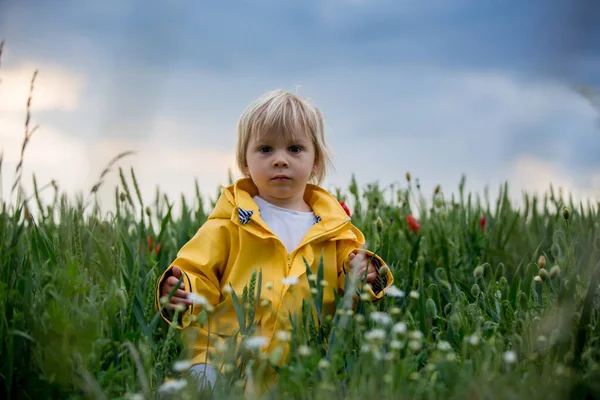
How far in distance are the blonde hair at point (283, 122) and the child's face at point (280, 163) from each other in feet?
0.10

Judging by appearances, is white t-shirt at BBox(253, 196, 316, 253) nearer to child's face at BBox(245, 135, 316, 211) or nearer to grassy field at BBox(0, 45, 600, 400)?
child's face at BBox(245, 135, 316, 211)

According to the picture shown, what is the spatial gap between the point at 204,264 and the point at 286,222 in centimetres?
37

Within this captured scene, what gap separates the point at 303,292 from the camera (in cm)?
235

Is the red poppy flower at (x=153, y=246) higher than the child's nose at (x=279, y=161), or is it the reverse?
the child's nose at (x=279, y=161)

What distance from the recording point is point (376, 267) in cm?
244

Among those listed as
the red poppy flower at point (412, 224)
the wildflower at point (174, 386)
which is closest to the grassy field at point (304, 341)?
the wildflower at point (174, 386)

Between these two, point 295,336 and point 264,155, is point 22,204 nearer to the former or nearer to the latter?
point 264,155

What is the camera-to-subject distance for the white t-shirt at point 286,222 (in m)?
2.51

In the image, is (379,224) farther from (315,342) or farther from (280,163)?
(315,342)

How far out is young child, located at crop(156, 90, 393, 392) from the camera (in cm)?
233

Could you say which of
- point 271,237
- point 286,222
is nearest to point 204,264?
point 271,237

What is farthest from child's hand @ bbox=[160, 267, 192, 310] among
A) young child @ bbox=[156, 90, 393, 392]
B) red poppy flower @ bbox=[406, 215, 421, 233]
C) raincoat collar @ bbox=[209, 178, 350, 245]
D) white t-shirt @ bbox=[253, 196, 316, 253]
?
red poppy flower @ bbox=[406, 215, 421, 233]

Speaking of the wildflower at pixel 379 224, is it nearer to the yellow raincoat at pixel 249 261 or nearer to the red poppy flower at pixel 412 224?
the yellow raincoat at pixel 249 261

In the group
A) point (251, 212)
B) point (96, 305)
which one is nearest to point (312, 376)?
point (96, 305)
